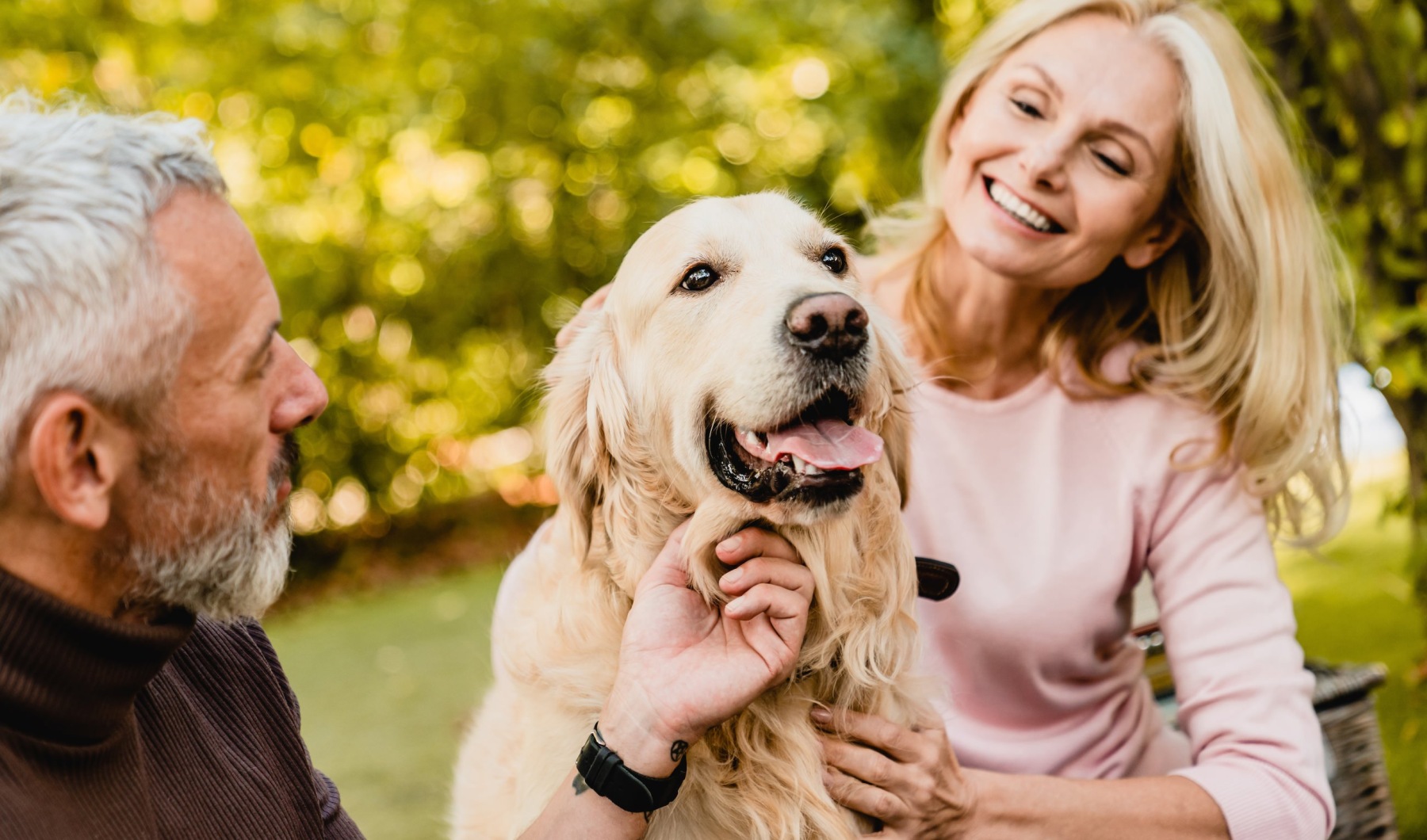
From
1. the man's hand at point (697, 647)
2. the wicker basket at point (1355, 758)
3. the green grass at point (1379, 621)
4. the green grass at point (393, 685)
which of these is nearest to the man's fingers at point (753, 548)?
the man's hand at point (697, 647)

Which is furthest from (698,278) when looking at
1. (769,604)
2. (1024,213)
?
(1024,213)

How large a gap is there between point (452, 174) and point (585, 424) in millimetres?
5985

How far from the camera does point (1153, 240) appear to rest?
8.36 ft

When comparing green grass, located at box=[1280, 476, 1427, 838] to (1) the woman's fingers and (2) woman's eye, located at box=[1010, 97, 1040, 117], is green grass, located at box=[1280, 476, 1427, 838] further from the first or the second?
(1) the woman's fingers

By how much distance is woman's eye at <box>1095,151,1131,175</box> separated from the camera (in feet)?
7.74

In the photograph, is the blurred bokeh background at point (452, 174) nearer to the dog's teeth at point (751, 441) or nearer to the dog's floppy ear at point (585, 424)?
the dog's floppy ear at point (585, 424)

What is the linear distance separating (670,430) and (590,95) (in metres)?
5.98

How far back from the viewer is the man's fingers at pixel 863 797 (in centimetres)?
185

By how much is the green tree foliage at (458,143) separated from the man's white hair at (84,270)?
576cm

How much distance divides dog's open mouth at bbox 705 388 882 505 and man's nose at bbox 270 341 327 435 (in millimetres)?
672

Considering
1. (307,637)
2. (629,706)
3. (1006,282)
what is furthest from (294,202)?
(629,706)

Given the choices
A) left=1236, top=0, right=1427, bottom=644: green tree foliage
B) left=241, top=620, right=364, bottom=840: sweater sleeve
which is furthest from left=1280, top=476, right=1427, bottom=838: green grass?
left=241, top=620, right=364, bottom=840: sweater sleeve

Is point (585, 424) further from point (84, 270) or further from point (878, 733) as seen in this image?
point (84, 270)

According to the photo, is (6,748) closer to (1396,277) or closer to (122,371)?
(122,371)
